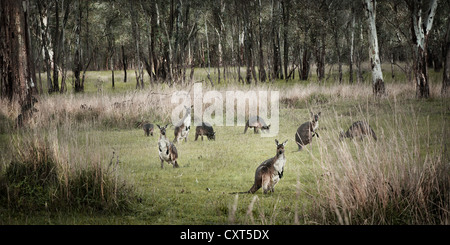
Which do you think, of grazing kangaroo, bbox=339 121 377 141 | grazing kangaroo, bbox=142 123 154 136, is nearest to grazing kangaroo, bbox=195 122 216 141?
grazing kangaroo, bbox=142 123 154 136

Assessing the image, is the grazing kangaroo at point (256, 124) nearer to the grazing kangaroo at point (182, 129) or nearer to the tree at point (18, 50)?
the grazing kangaroo at point (182, 129)

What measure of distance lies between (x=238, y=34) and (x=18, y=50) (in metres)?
23.1

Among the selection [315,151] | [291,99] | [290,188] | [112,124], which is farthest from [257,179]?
[291,99]

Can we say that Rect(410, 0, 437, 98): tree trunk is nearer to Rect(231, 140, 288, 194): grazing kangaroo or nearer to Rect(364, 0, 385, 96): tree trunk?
Rect(364, 0, 385, 96): tree trunk

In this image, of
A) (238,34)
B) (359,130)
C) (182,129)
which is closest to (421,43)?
(359,130)

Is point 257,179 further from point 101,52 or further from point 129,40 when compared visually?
point 101,52

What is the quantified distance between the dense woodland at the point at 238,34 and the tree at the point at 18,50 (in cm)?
3

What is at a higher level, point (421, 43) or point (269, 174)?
point (421, 43)

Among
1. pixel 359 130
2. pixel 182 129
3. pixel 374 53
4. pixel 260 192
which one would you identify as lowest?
pixel 260 192

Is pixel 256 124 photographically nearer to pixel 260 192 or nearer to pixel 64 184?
pixel 260 192

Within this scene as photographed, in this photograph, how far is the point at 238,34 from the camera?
33.9 metres

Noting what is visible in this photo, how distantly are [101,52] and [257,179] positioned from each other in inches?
2190

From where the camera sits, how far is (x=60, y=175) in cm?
532

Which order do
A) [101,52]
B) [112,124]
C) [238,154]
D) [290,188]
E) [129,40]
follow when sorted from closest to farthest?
[290,188], [238,154], [112,124], [129,40], [101,52]
